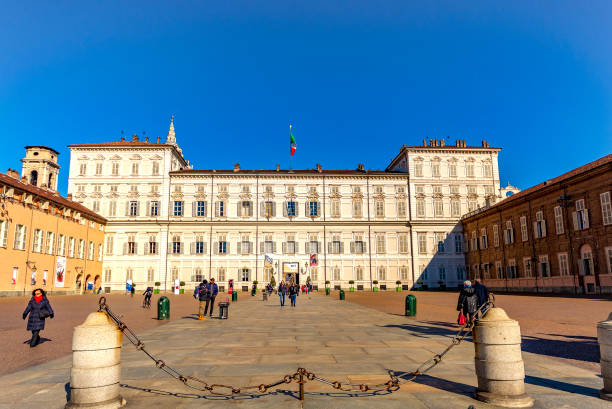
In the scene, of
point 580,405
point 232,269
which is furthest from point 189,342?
point 232,269

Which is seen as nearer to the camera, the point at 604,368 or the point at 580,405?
the point at 580,405

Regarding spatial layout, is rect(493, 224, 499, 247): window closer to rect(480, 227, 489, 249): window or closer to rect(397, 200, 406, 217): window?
rect(480, 227, 489, 249): window

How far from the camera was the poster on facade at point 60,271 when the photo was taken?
131 feet

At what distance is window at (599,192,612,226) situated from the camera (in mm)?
29188

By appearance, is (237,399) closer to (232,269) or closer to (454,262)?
(232,269)

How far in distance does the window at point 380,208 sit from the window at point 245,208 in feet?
51.9

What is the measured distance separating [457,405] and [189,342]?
7402 millimetres

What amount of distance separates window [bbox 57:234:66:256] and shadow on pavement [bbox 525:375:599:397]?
4318 cm

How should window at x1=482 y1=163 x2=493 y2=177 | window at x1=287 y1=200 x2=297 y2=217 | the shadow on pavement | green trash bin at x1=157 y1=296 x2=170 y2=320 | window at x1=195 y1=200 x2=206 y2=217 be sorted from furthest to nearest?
window at x1=482 y1=163 x2=493 y2=177, window at x1=287 y1=200 x2=297 y2=217, window at x1=195 y1=200 x2=206 y2=217, green trash bin at x1=157 y1=296 x2=170 y2=320, the shadow on pavement

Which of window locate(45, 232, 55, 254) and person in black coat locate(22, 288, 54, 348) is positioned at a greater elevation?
window locate(45, 232, 55, 254)

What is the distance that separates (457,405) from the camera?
522 centimetres

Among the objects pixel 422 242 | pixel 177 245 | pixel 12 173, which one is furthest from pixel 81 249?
pixel 422 242

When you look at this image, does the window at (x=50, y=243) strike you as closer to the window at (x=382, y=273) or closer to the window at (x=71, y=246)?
the window at (x=71, y=246)

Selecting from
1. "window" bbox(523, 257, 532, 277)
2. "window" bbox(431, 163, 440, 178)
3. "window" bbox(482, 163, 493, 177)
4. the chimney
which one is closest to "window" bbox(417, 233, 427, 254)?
"window" bbox(431, 163, 440, 178)
